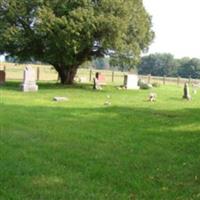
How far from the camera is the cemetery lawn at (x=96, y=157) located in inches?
313

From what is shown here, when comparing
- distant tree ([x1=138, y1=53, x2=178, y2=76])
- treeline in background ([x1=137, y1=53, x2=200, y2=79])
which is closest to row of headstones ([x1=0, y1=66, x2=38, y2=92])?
treeline in background ([x1=137, y1=53, x2=200, y2=79])

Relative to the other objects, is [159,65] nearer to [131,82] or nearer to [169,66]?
[169,66]

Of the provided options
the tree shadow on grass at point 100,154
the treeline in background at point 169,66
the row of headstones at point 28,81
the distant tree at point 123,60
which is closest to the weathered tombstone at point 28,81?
the row of headstones at point 28,81

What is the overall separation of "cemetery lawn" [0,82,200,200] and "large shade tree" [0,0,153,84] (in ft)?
65.8

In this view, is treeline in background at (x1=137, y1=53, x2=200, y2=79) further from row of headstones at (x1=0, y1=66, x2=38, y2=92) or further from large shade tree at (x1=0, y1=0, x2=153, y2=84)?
row of headstones at (x1=0, y1=66, x2=38, y2=92)

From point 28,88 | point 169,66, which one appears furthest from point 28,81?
point 169,66

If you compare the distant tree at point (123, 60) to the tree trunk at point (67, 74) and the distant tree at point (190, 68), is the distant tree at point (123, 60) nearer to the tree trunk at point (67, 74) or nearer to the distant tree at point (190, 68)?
the tree trunk at point (67, 74)

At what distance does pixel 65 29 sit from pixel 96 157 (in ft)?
90.2

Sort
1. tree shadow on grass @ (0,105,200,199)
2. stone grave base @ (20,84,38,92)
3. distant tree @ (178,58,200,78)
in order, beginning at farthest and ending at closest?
distant tree @ (178,58,200,78) < stone grave base @ (20,84,38,92) < tree shadow on grass @ (0,105,200,199)

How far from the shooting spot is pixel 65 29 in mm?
37344

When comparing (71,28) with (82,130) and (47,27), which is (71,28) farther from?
(82,130)

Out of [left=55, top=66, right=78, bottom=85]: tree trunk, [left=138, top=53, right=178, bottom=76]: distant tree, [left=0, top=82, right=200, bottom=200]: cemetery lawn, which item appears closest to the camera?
[left=0, top=82, right=200, bottom=200]: cemetery lawn

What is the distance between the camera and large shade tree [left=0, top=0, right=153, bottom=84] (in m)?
37.6

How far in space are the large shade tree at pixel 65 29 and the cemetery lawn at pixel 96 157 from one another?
20.1 meters
